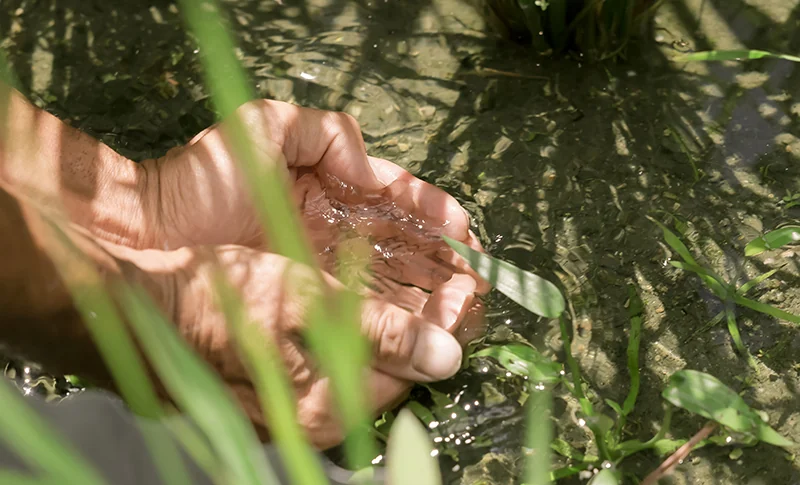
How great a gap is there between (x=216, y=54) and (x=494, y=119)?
3.78ft

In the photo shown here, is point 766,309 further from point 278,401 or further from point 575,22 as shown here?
point 278,401

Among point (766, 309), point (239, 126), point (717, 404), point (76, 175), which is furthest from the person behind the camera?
Answer: point (76, 175)

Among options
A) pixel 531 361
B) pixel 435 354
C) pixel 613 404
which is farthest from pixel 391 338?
pixel 613 404

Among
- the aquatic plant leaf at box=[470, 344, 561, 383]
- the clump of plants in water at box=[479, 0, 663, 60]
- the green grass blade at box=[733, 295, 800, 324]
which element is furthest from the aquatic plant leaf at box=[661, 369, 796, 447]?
the clump of plants in water at box=[479, 0, 663, 60]

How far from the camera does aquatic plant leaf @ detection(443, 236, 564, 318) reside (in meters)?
0.93

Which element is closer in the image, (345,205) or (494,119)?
(345,205)

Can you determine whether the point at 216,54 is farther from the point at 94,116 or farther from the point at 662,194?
the point at 94,116

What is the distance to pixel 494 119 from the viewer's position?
1.52 meters

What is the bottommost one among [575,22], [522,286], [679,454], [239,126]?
[679,454]

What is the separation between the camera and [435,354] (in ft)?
3.62

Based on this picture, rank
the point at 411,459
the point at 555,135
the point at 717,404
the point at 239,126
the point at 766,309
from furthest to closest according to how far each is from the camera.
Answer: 1. the point at 555,135
2. the point at 766,309
3. the point at 717,404
4. the point at 411,459
5. the point at 239,126

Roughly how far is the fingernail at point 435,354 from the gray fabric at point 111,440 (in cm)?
18

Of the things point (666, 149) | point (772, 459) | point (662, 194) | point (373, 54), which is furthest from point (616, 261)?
point (373, 54)

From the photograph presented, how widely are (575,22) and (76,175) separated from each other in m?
0.96
